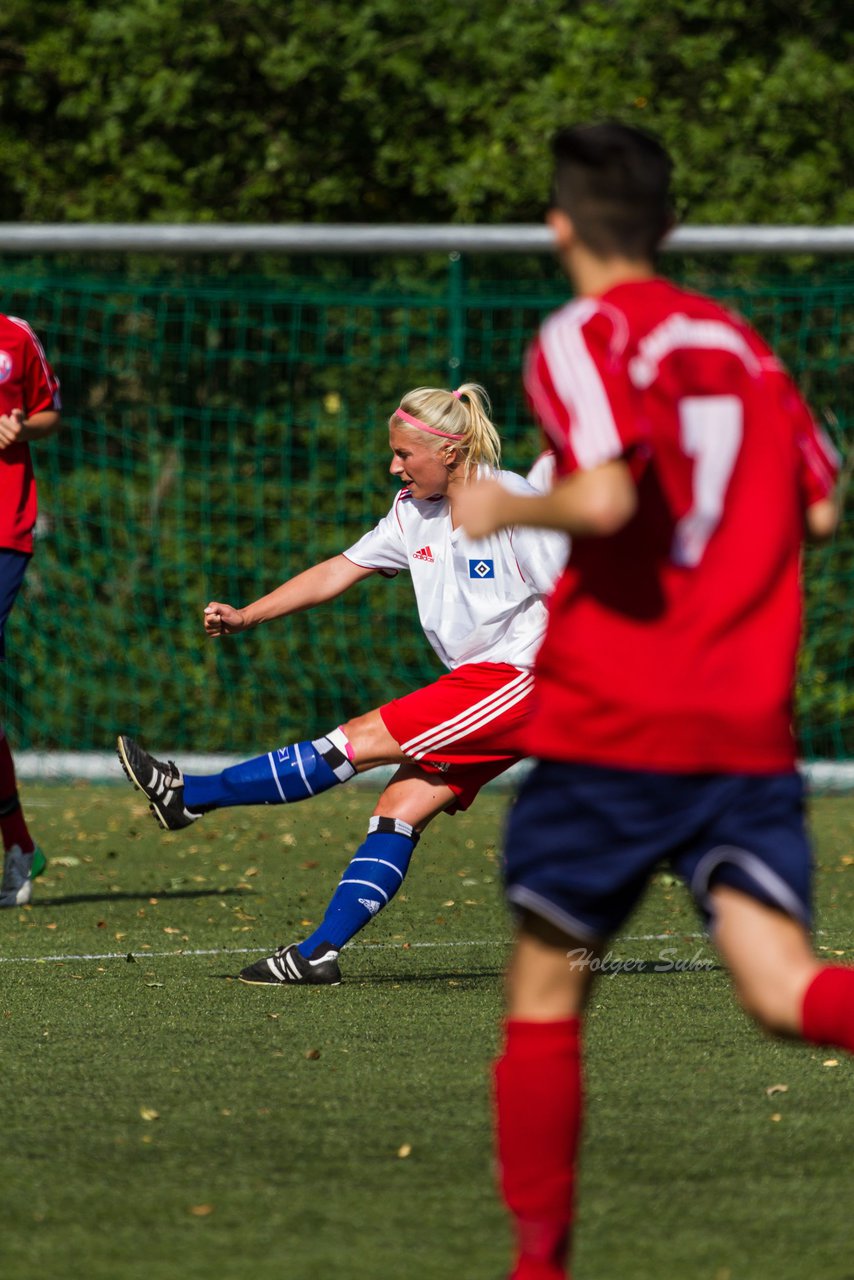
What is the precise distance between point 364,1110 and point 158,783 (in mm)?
1808

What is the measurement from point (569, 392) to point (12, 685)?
Result: 35.9ft

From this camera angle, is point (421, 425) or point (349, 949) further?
point (349, 949)

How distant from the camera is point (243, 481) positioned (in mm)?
13672

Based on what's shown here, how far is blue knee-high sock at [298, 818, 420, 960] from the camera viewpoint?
613cm

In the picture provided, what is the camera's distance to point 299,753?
247 inches

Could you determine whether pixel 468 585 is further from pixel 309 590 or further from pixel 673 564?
pixel 673 564

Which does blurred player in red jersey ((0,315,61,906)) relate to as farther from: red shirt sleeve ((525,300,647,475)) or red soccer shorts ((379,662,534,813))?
red shirt sleeve ((525,300,647,475))

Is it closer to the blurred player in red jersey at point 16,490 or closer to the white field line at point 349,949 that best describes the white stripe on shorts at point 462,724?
the white field line at point 349,949

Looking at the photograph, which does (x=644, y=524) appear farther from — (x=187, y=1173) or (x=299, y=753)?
(x=299, y=753)

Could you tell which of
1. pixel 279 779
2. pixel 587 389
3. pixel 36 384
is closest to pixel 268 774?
pixel 279 779

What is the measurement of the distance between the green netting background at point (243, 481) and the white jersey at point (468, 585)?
688 cm

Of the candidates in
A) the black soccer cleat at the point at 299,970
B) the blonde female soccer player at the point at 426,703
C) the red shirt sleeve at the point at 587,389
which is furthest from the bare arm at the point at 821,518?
the black soccer cleat at the point at 299,970

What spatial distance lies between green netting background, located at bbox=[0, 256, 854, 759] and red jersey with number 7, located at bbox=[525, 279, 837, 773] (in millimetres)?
10025

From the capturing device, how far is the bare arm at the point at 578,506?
298 centimetres
